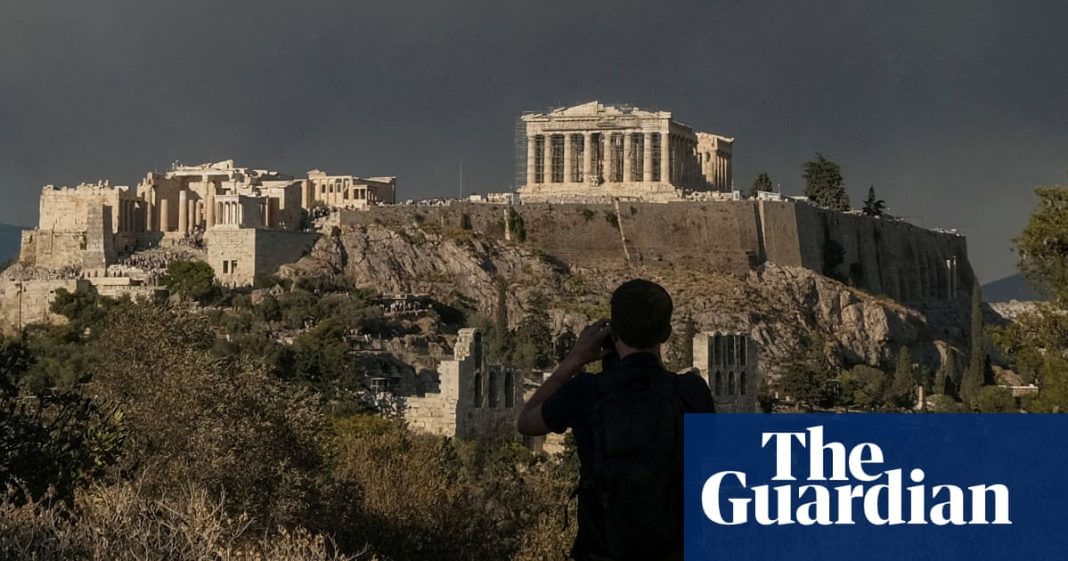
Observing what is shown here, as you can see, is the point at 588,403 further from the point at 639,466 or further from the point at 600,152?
the point at 600,152

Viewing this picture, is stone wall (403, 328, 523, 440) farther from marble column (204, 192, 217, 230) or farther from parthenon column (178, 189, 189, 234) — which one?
parthenon column (178, 189, 189, 234)

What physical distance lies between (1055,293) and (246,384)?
9.72 m

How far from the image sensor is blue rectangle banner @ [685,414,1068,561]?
8953 mm

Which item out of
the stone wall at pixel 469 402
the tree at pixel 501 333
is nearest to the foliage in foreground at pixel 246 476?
the stone wall at pixel 469 402

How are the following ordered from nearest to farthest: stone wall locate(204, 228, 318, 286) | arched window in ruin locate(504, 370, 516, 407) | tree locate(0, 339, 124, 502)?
tree locate(0, 339, 124, 502) < arched window in ruin locate(504, 370, 516, 407) < stone wall locate(204, 228, 318, 286)

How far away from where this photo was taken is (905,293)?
84188 millimetres

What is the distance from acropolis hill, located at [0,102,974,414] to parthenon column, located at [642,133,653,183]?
0.27 ft

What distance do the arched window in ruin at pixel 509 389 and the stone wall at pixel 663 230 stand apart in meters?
29.7

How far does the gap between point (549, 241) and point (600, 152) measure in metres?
10.4

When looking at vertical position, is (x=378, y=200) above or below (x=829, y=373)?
above

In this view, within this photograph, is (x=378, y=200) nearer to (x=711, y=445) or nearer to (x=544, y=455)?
(x=544, y=455)

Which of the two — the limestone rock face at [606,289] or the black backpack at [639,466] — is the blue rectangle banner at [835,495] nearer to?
the black backpack at [639,466]

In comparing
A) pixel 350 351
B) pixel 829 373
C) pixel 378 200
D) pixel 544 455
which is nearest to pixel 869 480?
pixel 544 455

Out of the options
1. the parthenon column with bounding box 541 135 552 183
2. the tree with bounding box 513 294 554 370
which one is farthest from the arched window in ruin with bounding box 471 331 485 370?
the parthenon column with bounding box 541 135 552 183
